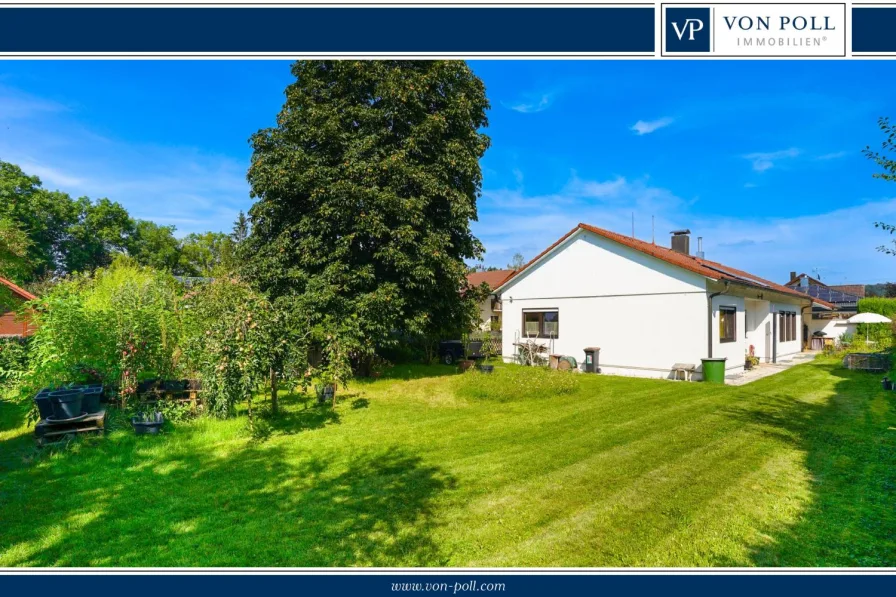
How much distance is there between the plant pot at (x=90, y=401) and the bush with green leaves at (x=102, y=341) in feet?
2.88

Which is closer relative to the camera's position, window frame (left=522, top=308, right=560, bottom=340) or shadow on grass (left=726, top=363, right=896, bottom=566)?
shadow on grass (left=726, top=363, right=896, bottom=566)

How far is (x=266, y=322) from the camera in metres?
7.81

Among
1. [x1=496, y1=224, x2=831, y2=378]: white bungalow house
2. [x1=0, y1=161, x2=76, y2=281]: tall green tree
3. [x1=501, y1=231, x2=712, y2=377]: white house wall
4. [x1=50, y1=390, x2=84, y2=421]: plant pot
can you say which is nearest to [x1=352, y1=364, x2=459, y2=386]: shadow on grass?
[x1=496, y1=224, x2=831, y2=378]: white bungalow house

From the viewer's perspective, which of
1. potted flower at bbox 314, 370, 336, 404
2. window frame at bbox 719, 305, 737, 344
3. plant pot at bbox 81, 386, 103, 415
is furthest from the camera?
window frame at bbox 719, 305, 737, 344

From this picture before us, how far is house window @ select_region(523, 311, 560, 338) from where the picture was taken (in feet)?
56.6

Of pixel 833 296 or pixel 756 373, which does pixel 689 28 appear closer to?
pixel 756 373

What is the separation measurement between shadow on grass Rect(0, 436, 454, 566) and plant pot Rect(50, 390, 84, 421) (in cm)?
101

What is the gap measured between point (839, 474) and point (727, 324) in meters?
10.4

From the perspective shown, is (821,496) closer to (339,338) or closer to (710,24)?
A: (710,24)

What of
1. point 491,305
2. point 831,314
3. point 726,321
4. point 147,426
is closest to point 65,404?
point 147,426

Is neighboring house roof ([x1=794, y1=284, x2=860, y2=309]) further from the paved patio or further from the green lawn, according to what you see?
the green lawn

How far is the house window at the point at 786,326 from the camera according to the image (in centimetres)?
1987

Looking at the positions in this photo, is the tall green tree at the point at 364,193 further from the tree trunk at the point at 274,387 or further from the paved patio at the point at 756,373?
the paved patio at the point at 756,373

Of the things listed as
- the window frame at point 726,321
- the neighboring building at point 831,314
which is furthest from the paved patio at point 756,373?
the neighboring building at point 831,314
